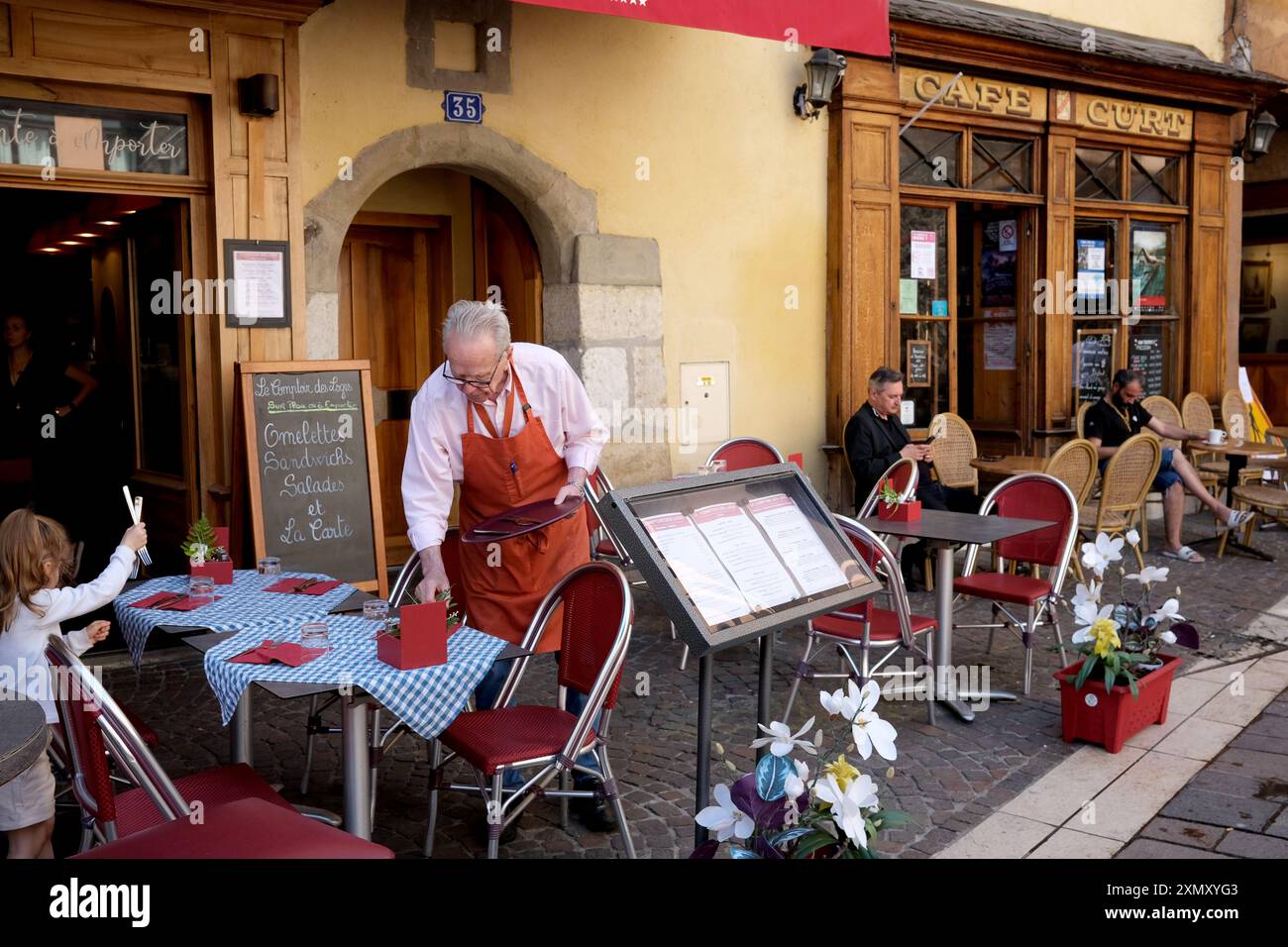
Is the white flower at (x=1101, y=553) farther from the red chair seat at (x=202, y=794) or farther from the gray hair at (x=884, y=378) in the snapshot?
the red chair seat at (x=202, y=794)

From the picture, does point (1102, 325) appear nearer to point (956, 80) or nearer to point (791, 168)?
point (956, 80)

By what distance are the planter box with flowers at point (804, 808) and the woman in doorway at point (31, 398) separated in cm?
719

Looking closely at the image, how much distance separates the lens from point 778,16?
730 centimetres

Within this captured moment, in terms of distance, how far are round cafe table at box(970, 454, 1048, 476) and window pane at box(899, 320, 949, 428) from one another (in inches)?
46.6

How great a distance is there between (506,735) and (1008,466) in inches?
224

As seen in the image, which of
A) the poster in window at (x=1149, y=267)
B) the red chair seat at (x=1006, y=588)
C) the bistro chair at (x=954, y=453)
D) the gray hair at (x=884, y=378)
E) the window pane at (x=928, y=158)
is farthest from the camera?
the poster in window at (x=1149, y=267)

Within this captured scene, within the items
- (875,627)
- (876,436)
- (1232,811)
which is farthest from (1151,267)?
(1232,811)

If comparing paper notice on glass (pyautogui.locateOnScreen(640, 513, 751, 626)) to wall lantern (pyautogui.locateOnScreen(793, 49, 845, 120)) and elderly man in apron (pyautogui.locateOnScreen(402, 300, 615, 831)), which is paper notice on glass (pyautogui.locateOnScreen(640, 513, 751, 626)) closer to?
elderly man in apron (pyautogui.locateOnScreen(402, 300, 615, 831))

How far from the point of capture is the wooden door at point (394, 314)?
8.57m

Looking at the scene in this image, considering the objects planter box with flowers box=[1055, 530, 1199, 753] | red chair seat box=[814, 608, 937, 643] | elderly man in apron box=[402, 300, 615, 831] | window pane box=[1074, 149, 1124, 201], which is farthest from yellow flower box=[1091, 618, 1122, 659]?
window pane box=[1074, 149, 1124, 201]

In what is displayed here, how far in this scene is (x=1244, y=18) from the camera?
40.5ft

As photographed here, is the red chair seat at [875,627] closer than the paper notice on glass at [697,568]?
No

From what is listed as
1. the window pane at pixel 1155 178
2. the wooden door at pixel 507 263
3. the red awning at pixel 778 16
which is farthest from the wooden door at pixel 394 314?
the window pane at pixel 1155 178

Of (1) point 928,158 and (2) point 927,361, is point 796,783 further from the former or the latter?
(1) point 928,158
